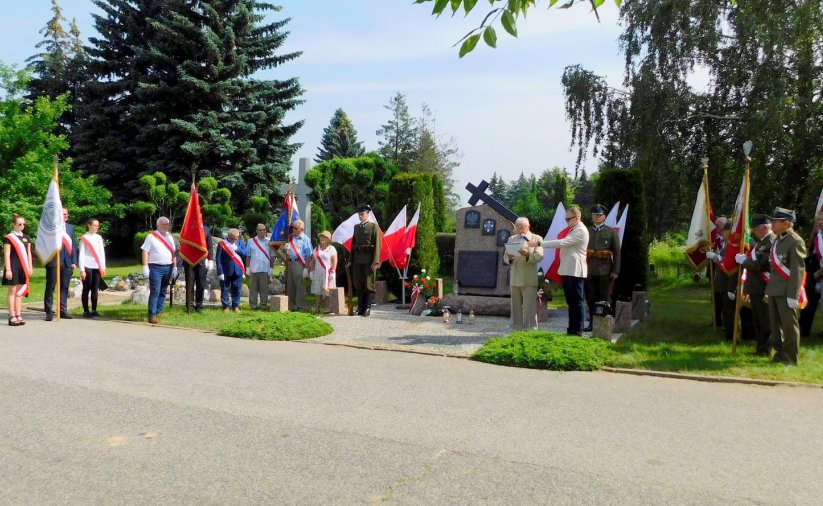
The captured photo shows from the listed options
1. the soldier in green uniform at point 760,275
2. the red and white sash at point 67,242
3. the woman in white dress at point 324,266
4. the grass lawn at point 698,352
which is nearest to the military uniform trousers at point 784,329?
the grass lawn at point 698,352

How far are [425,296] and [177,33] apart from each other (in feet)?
74.3

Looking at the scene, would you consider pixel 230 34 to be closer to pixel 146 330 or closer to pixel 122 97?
pixel 122 97

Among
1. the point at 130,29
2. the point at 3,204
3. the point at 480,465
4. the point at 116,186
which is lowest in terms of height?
the point at 480,465

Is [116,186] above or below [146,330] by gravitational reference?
above

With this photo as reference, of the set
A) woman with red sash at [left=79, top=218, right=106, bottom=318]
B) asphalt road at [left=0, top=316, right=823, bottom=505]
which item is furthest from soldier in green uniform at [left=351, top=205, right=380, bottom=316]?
woman with red sash at [left=79, top=218, right=106, bottom=318]

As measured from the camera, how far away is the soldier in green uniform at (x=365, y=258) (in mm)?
11922

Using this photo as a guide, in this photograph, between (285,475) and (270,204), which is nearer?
(285,475)

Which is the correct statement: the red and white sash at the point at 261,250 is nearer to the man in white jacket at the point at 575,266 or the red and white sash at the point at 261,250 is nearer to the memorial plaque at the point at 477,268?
the memorial plaque at the point at 477,268

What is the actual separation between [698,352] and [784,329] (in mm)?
1075

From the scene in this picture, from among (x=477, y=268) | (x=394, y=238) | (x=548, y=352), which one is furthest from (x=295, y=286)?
(x=548, y=352)

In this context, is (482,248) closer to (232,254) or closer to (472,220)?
(472,220)

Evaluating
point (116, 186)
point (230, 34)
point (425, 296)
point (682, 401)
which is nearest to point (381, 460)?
point (682, 401)

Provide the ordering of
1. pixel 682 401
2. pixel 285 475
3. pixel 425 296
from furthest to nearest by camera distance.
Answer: pixel 425 296 → pixel 682 401 → pixel 285 475

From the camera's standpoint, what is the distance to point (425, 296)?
1252 cm
